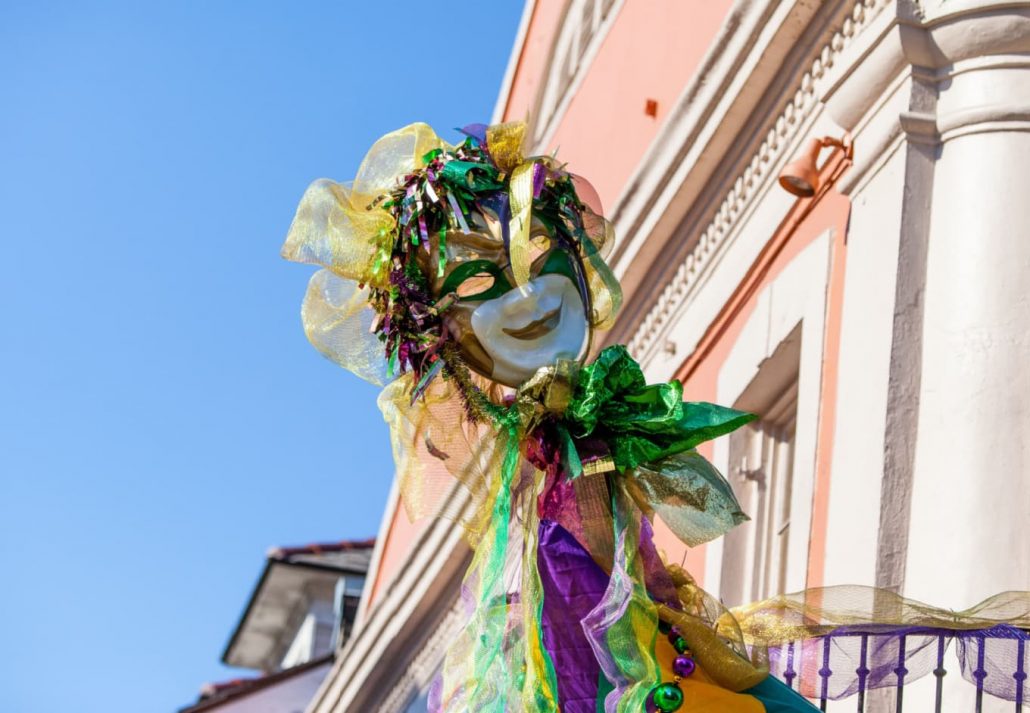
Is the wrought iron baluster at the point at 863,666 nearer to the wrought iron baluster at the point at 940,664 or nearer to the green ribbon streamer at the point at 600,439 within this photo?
the wrought iron baluster at the point at 940,664

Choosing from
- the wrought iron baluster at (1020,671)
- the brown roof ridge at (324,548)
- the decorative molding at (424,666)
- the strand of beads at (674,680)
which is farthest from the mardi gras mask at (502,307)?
the brown roof ridge at (324,548)

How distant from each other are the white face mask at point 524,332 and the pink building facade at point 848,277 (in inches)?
51.6

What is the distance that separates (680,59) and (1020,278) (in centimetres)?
338

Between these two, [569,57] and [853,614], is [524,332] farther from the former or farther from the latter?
[569,57]

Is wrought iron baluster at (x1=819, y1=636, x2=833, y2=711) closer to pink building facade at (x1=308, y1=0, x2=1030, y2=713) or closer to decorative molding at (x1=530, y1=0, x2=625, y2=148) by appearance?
pink building facade at (x1=308, y1=0, x2=1030, y2=713)

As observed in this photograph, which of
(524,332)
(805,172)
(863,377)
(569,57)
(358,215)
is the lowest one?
(524,332)

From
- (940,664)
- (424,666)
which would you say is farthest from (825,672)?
(424,666)

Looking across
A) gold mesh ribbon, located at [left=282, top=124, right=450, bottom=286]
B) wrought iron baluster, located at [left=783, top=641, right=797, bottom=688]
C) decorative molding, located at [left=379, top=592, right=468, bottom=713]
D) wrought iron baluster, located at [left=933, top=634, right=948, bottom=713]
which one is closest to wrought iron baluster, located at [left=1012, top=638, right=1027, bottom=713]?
wrought iron baluster, located at [left=933, top=634, right=948, bottom=713]

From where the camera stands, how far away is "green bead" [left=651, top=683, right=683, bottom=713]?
4.21 m

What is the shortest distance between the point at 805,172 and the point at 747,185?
2.60 feet

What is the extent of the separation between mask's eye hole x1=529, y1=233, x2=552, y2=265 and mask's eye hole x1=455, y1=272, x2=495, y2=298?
0.11m

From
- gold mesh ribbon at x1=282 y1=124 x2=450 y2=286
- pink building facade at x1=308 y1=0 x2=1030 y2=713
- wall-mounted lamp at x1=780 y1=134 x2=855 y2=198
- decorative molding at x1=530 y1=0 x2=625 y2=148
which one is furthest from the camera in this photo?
decorative molding at x1=530 y1=0 x2=625 y2=148

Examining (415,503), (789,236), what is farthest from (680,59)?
(415,503)

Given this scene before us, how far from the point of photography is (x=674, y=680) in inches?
169
